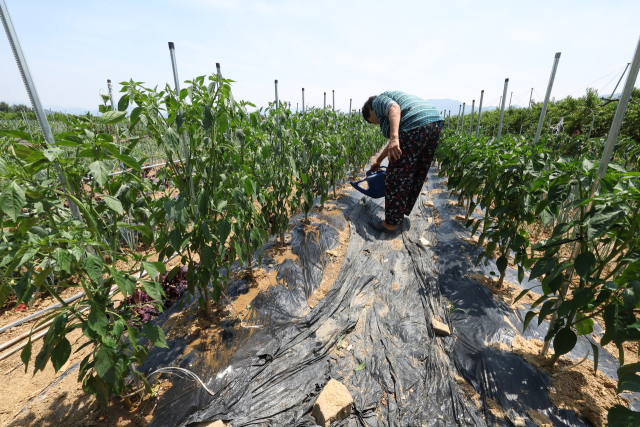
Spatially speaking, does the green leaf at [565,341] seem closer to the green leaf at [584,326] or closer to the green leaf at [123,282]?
the green leaf at [584,326]

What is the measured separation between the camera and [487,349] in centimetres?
201

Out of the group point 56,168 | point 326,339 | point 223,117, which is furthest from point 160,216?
point 326,339

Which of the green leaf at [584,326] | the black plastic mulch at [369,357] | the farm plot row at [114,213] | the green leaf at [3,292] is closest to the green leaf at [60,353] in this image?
the farm plot row at [114,213]

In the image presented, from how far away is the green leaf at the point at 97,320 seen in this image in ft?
3.77

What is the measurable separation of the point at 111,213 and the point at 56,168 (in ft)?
1.72

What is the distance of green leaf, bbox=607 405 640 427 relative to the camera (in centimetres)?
102

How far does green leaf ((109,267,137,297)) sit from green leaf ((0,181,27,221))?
0.38m

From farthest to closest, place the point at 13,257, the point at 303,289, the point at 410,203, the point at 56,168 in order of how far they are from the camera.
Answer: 1. the point at 410,203
2. the point at 303,289
3. the point at 56,168
4. the point at 13,257

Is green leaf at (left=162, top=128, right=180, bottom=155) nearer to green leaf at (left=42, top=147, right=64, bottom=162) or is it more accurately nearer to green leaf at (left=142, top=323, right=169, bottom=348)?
green leaf at (left=42, top=147, right=64, bottom=162)

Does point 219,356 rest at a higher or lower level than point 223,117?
lower

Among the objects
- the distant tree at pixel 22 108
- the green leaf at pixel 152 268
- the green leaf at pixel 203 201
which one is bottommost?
the green leaf at pixel 152 268

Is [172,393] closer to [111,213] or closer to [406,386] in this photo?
[111,213]

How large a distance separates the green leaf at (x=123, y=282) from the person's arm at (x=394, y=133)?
114 inches

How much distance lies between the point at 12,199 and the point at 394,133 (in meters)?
3.27
